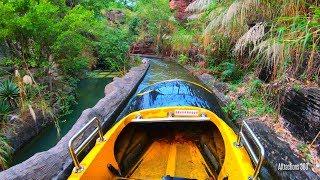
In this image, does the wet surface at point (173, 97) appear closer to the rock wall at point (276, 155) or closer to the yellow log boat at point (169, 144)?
the yellow log boat at point (169, 144)

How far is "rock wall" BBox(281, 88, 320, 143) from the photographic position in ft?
15.7

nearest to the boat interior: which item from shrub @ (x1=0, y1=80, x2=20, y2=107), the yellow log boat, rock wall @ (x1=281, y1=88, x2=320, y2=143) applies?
the yellow log boat

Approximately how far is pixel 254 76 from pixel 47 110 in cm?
588

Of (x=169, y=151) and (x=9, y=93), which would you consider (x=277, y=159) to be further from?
(x=9, y=93)

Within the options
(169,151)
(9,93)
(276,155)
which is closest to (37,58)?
(9,93)

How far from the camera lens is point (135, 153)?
4.72 meters

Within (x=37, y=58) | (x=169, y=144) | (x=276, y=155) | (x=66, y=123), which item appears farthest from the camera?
(x=37, y=58)

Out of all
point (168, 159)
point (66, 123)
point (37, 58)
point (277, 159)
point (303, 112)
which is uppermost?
point (37, 58)

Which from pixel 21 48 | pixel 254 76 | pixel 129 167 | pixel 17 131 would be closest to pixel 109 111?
pixel 17 131

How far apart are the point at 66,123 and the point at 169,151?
532cm

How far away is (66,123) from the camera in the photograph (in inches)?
366

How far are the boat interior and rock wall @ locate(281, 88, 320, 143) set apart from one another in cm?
156

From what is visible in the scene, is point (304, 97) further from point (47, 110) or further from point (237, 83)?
point (47, 110)

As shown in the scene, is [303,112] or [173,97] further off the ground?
[173,97]
